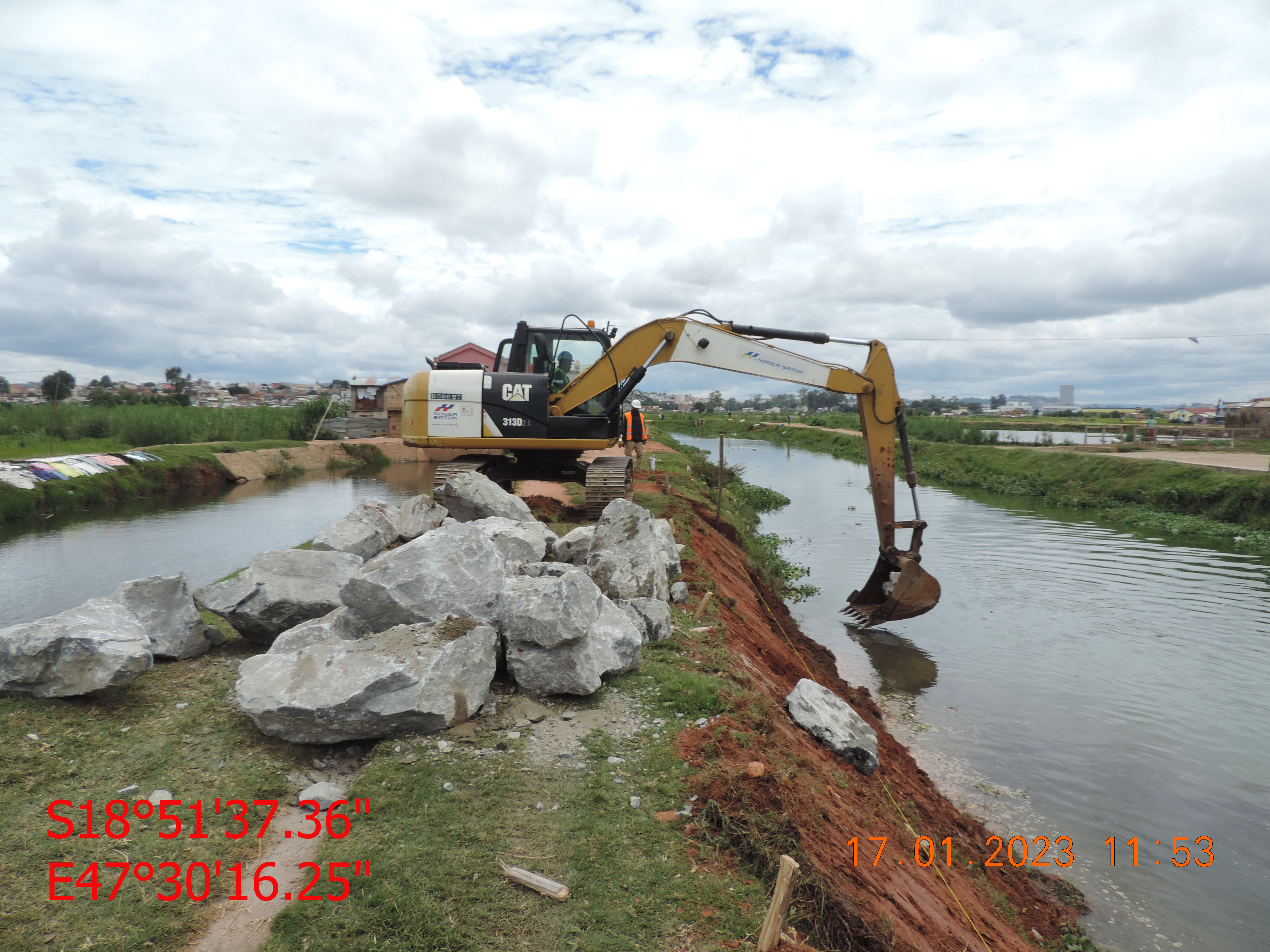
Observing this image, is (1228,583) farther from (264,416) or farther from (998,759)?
(264,416)

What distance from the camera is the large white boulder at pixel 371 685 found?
4352 millimetres

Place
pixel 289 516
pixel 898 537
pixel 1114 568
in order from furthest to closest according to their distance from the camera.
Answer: pixel 898 537, pixel 289 516, pixel 1114 568

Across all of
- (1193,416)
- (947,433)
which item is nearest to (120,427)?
(947,433)

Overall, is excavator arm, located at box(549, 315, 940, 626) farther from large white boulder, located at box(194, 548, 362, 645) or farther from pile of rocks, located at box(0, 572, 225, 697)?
pile of rocks, located at box(0, 572, 225, 697)

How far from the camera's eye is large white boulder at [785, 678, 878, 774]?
5988mm

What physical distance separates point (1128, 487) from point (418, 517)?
85.6 feet

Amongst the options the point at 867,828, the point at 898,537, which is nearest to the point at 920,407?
the point at 898,537

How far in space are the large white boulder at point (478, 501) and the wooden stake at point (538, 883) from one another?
6.19m

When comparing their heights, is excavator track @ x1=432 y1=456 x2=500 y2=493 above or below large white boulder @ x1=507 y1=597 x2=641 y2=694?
above

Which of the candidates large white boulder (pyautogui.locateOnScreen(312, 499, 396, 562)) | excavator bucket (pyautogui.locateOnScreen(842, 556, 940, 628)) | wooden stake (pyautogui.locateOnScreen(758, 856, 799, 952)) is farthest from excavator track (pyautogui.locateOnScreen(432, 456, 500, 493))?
wooden stake (pyautogui.locateOnScreen(758, 856, 799, 952))

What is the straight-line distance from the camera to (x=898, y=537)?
21.1 metres

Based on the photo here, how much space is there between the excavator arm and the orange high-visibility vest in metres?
5.51

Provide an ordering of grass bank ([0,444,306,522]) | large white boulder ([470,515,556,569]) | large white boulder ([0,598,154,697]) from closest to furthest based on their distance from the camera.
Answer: large white boulder ([0,598,154,697]) → large white boulder ([470,515,556,569]) → grass bank ([0,444,306,522])

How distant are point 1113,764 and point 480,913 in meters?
7.78
